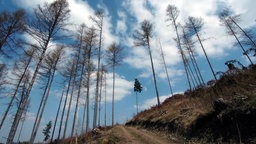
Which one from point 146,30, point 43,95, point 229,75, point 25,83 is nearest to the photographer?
point 229,75

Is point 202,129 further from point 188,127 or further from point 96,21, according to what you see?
point 96,21

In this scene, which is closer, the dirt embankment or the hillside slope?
the dirt embankment

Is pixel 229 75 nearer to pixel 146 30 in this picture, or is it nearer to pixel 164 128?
pixel 164 128

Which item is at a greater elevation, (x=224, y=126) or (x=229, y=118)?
(x=229, y=118)

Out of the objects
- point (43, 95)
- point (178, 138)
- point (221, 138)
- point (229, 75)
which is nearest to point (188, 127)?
point (178, 138)

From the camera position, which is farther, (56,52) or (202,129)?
(56,52)

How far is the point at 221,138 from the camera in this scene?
664cm

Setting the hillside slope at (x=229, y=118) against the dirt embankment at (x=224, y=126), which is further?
the hillside slope at (x=229, y=118)

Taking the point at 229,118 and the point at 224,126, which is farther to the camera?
the point at 224,126

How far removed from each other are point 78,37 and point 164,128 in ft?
53.0

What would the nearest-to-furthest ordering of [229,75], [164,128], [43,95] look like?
[229,75], [164,128], [43,95]

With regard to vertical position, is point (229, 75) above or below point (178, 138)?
above

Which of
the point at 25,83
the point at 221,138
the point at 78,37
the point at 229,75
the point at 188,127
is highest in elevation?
the point at 78,37

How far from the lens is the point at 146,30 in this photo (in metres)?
25.9
